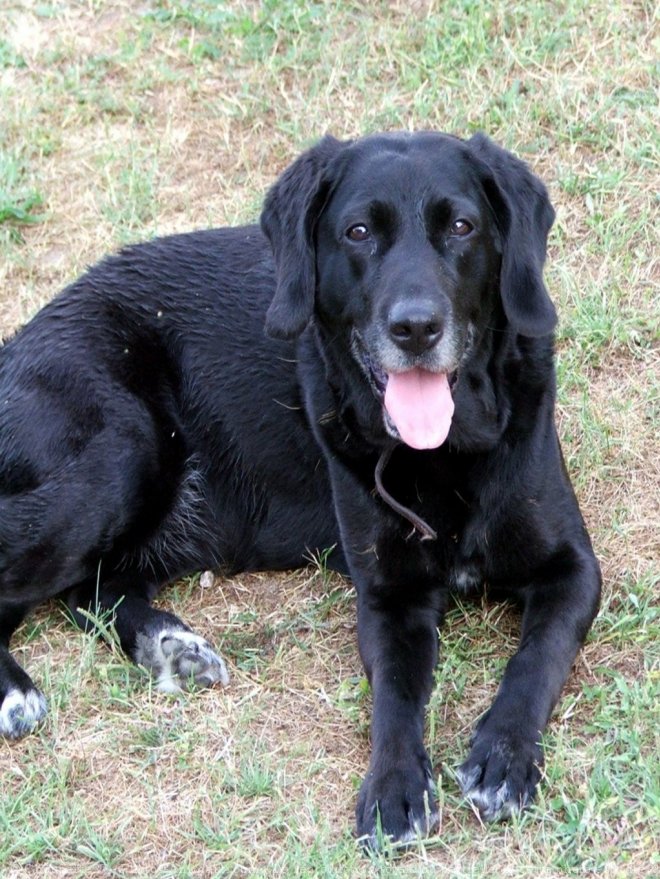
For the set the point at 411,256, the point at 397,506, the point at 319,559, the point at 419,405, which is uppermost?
the point at 411,256

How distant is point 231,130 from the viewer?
6.33 metres

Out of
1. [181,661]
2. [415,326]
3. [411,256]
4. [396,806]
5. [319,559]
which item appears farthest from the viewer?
[319,559]

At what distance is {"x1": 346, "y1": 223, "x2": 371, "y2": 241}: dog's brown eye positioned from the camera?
3592 mm

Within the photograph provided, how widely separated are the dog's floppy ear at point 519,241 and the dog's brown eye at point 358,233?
0.36 metres

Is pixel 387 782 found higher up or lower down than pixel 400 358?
lower down

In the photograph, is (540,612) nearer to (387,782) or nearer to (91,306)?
(387,782)

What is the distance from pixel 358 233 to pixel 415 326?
39 cm

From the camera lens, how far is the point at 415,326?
335cm

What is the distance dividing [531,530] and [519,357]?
0.48 m

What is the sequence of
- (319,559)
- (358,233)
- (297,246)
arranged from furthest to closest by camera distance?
(319,559) → (297,246) → (358,233)

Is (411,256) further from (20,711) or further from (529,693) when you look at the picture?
(20,711)

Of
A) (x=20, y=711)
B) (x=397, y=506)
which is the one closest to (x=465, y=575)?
(x=397, y=506)

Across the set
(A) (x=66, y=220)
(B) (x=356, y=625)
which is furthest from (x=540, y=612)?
(A) (x=66, y=220)

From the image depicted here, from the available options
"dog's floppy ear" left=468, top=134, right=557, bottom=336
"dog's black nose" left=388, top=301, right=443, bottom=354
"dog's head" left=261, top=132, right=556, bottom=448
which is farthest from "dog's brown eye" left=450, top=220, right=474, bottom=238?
"dog's black nose" left=388, top=301, right=443, bottom=354
